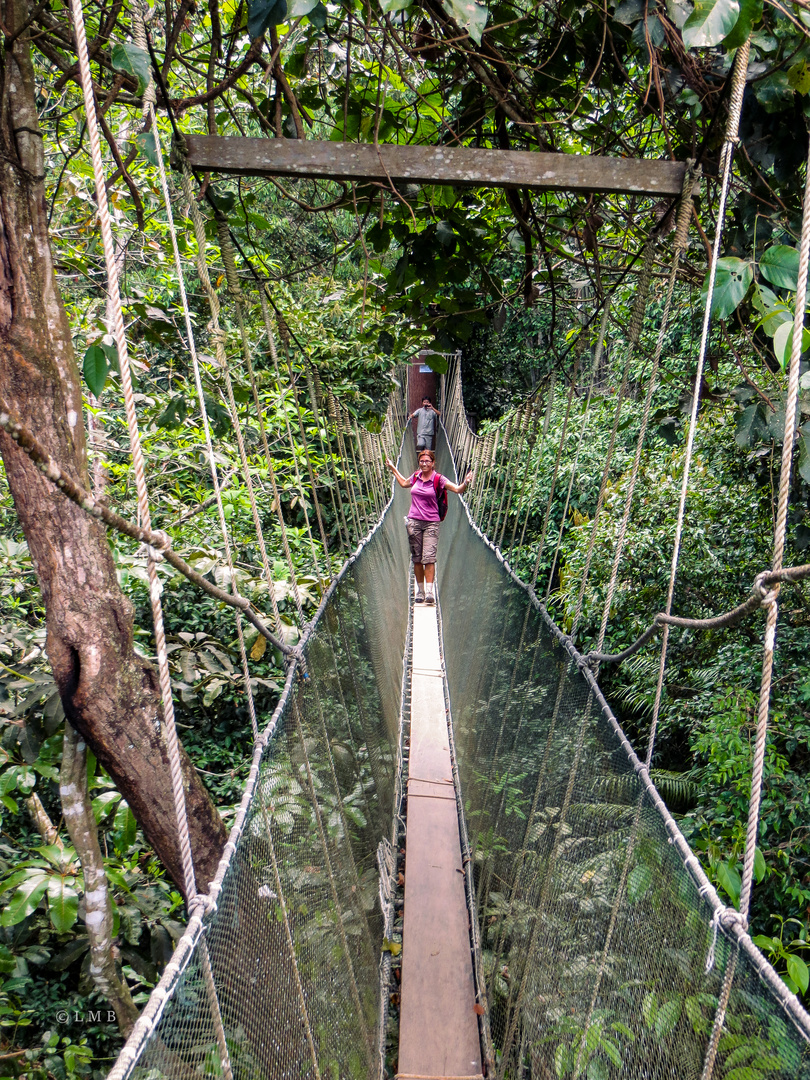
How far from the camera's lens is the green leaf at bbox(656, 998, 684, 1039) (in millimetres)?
763

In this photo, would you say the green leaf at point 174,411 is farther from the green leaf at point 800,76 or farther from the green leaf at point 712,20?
the green leaf at point 800,76

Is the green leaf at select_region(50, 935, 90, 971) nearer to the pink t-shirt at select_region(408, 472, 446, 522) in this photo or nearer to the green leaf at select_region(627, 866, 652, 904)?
the green leaf at select_region(627, 866, 652, 904)

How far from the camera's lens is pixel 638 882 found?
913 millimetres

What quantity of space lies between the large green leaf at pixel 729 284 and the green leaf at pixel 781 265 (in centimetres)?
3

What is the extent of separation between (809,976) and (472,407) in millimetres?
9546

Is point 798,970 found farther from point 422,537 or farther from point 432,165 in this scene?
point 422,537

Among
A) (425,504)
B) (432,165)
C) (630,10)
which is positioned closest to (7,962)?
(432,165)

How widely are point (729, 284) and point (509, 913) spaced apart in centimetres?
142

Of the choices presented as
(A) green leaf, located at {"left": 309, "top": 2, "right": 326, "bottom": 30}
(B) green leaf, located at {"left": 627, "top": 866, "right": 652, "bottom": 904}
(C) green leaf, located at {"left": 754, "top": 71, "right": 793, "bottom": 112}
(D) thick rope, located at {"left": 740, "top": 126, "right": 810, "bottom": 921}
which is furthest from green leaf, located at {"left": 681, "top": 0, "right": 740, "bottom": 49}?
(B) green leaf, located at {"left": 627, "top": 866, "right": 652, "bottom": 904}

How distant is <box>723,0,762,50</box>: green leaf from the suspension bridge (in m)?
0.10

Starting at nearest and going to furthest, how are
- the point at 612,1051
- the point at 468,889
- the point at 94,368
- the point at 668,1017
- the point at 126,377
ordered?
the point at 126,377 → the point at 668,1017 → the point at 612,1051 → the point at 94,368 → the point at 468,889

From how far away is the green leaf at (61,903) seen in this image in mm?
1321

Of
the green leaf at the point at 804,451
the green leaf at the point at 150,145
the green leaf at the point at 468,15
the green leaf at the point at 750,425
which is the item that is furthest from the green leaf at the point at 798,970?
the green leaf at the point at 150,145

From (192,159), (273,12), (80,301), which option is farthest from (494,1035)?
(80,301)
